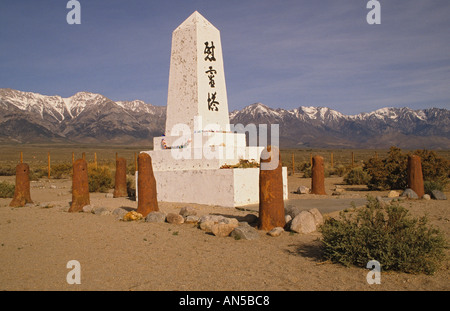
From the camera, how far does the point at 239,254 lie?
630 cm

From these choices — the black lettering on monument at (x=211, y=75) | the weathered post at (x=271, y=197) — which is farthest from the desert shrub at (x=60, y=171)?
the weathered post at (x=271, y=197)

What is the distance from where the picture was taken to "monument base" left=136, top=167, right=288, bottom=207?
36.8 ft

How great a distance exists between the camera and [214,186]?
11.6 m

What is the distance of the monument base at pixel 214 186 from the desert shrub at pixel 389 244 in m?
5.43

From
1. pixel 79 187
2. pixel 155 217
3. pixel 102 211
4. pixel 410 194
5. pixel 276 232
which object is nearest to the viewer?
pixel 276 232

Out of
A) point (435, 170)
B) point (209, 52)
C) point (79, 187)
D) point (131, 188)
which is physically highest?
point (209, 52)

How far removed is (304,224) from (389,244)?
8.70ft

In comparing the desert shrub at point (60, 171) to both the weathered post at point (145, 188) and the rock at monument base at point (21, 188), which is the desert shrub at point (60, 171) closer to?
the rock at monument base at point (21, 188)

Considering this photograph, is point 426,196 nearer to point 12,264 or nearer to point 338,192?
point 338,192

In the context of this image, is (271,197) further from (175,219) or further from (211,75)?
(211,75)

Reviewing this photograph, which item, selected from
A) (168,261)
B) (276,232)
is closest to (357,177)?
(276,232)
